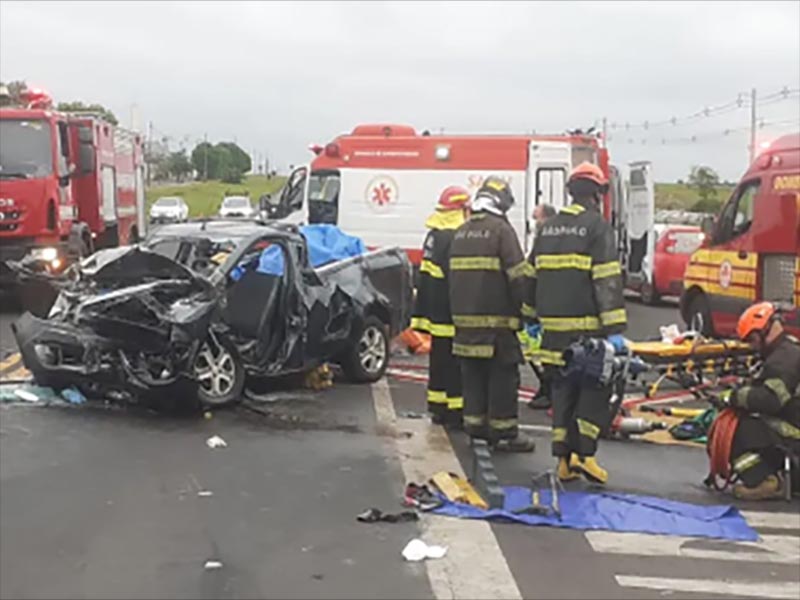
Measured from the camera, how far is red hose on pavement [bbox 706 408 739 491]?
294 inches

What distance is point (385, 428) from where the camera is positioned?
9.48 metres

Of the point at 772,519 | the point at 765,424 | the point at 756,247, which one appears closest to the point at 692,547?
the point at 772,519

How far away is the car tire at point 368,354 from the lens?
462 inches

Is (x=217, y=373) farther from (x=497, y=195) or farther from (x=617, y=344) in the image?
(x=617, y=344)

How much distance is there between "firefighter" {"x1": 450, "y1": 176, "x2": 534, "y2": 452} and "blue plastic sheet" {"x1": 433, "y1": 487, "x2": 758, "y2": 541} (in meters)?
1.11

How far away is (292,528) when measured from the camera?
21.0ft

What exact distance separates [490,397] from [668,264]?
590 inches

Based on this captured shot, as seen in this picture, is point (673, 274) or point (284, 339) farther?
point (673, 274)

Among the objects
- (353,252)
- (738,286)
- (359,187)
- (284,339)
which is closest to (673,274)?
(359,187)


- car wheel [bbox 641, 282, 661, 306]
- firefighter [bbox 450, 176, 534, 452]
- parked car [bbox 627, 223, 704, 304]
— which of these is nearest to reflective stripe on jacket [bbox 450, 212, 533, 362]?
firefighter [bbox 450, 176, 534, 452]

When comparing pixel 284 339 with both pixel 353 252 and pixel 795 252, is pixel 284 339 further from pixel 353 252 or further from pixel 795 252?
pixel 795 252

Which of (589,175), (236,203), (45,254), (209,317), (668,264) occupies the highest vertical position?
(589,175)

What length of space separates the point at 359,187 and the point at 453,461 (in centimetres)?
1181

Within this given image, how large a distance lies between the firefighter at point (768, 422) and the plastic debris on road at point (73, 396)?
5.33 m
